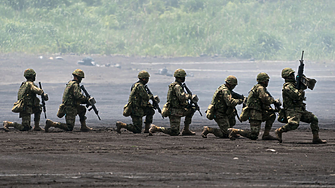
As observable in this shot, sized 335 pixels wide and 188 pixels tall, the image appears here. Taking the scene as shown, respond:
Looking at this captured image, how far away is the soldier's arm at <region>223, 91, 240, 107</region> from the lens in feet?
41.9

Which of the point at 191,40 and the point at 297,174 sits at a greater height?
the point at 191,40

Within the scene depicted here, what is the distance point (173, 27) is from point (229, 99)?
40.5 m

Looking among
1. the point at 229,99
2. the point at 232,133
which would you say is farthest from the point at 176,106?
the point at 232,133

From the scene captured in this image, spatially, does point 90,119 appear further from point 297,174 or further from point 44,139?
point 297,174

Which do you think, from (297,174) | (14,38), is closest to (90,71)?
(14,38)

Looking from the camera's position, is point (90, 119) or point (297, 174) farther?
point (90, 119)

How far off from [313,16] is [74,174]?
171 feet

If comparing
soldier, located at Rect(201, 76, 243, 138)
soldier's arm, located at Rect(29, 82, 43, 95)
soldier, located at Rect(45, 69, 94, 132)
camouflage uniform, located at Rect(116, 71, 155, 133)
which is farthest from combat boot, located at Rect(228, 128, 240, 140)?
soldier's arm, located at Rect(29, 82, 43, 95)

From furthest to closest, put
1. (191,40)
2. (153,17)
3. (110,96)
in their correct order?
(153,17) → (191,40) → (110,96)

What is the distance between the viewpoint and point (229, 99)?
12820 mm

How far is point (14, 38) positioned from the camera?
151 feet

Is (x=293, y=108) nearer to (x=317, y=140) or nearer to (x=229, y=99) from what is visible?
(x=317, y=140)

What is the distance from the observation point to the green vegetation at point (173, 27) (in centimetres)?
4775

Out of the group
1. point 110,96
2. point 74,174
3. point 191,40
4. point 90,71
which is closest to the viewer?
point 74,174
